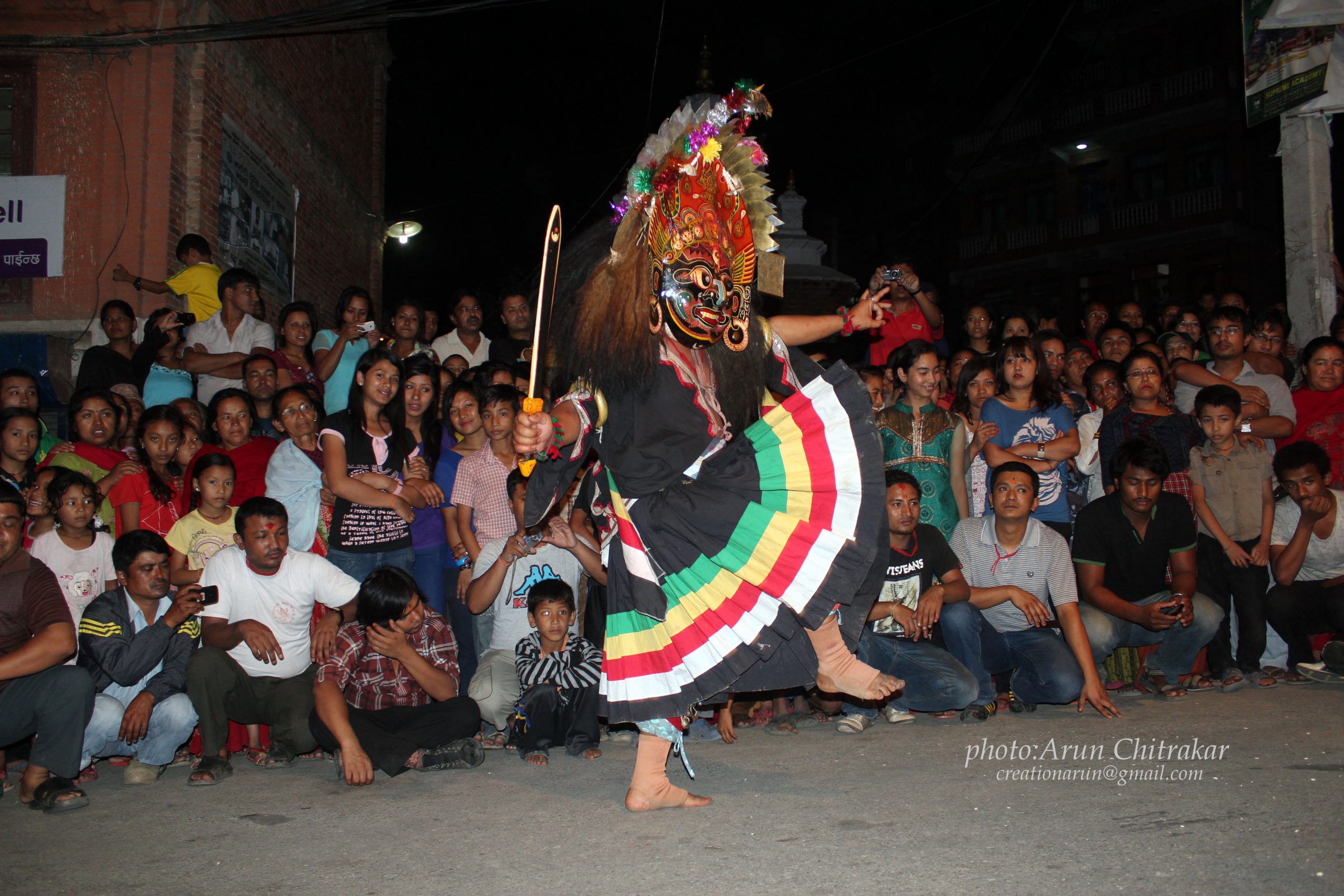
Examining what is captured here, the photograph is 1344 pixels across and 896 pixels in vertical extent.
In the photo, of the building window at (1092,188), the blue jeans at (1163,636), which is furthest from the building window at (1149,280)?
the blue jeans at (1163,636)

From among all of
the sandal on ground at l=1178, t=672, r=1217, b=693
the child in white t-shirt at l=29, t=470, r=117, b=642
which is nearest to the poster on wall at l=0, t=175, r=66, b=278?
the child in white t-shirt at l=29, t=470, r=117, b=642

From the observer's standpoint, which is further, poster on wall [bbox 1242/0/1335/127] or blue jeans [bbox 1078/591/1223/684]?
poster on wall [bbox 1242/0/1335/127]

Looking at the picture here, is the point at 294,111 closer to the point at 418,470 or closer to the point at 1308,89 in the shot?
the point at 418,470

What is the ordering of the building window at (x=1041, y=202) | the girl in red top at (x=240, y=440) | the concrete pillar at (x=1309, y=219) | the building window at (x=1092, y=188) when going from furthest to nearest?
the building window at (x=1041, y=202) < the building window at (x=1092, y=188) < the concrete pillar at (x=1309, y=219) < the girl in red top at (x=240, y=440)

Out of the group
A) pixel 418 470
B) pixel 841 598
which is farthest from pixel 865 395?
pixel 418 470

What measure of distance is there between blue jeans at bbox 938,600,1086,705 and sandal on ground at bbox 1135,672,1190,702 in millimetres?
624

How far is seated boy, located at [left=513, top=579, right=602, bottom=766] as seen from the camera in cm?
477

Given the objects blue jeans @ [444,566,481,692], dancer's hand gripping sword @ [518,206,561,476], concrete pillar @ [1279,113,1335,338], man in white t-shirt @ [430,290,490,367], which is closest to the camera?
dancer's hand gripping sword @ [518,206,561,476]

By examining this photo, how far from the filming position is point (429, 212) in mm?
→ 22266

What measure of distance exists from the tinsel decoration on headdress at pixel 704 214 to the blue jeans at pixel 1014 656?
2.35 m

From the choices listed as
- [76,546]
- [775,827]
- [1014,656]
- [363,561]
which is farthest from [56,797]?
[1014,656]

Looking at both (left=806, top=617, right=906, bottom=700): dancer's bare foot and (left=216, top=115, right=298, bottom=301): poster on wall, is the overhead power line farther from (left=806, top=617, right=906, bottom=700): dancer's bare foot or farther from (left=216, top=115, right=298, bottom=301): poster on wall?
(left=806, top=617, right=906, bottom=700): dancer's bare foot

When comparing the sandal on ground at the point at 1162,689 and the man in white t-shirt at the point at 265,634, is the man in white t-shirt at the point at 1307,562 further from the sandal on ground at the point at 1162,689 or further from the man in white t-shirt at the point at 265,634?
the man in white t-shirt at the point at 265,634

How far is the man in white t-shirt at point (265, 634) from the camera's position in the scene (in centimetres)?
472
